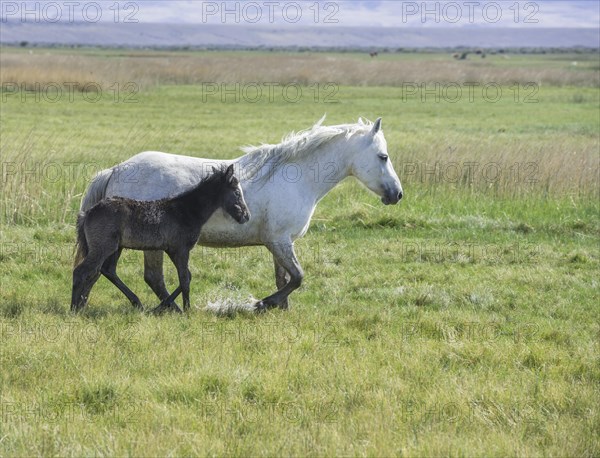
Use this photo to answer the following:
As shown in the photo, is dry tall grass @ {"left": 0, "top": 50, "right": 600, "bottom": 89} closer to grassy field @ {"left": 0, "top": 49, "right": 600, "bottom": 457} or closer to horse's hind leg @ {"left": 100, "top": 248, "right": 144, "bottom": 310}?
grassy field @ {"left": 0, "top": 49, "right": 600, "bottom": 457}

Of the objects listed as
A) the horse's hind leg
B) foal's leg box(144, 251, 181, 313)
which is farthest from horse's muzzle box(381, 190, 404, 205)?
the horse's hind leg

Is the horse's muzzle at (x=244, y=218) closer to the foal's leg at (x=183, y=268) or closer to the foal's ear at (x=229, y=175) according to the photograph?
the foal's ear at (x=229, y=175)

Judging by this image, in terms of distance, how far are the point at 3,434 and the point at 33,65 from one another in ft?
124

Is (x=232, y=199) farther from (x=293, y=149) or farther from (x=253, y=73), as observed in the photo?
(x=253, y=73)

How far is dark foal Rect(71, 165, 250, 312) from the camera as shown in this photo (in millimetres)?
7379

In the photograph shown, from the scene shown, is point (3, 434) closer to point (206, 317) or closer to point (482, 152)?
point (206, 317)

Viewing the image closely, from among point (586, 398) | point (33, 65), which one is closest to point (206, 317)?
point (586, 398)

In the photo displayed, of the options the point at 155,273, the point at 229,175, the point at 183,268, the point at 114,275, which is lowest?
the point at 155,273

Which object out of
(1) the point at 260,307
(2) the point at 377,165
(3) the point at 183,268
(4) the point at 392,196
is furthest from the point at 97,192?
(4) the point at 392,196

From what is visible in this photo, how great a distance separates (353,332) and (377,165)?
6.44ft

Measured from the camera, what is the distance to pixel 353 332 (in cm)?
747

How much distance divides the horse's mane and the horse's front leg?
855 millimetres

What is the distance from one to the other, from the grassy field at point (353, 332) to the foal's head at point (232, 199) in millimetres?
1037

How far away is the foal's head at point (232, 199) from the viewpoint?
777cm
